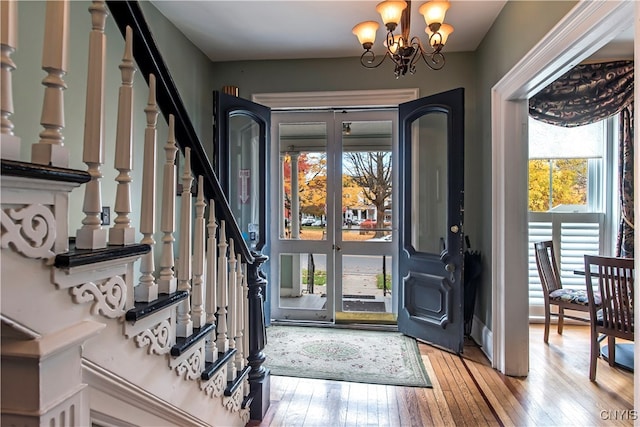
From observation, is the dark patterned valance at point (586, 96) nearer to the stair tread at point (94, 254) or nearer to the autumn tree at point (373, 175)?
the autumn tree at point (373, 175)

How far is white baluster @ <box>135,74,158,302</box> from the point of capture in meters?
1.02

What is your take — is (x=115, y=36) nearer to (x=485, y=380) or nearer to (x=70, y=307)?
(x=70, y=307)

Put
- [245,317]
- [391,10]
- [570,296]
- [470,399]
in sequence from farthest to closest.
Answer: [570,296] → [470,399] → [391,10] → [245,317]

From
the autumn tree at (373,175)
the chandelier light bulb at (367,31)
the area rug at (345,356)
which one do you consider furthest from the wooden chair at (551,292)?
the chandelier light bulb at (367,31)

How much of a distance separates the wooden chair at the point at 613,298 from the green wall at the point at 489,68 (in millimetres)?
560

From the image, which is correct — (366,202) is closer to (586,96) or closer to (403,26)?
(403,26)

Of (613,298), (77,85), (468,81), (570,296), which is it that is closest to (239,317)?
(77,85)

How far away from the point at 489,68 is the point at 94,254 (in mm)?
3218

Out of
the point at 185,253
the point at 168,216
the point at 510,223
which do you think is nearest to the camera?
the point at 168,216

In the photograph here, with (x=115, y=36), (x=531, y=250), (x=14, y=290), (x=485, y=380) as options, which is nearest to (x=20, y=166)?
(x=14, y=290)

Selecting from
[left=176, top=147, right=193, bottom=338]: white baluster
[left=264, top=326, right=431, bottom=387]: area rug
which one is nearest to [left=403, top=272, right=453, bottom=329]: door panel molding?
[left=264, top=326, right=431, bottom=387]: area rug

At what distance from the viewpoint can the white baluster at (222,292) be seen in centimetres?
157

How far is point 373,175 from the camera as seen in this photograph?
367 centimetres

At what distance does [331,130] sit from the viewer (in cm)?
369
